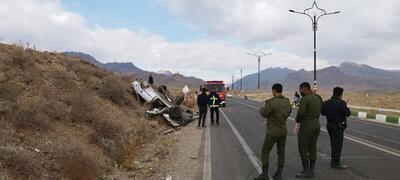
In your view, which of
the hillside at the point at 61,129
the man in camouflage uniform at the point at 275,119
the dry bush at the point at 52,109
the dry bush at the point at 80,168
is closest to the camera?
the man in camouflage uniform at the point at 275,119

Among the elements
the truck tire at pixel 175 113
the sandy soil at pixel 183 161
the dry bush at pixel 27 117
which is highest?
the dry bush at pixel 27 117

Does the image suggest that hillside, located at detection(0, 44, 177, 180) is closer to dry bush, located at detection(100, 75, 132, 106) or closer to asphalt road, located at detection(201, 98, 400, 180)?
dry bush, located at detection(100, 75, 132, 106)

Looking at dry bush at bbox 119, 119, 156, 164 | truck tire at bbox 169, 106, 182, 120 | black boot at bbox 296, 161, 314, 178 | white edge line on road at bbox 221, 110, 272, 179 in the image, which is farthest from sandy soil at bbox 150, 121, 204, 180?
truck tire at bbox 169, 106, 182, 120

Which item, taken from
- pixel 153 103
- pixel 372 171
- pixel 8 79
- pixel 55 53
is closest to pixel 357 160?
pixel 372 171

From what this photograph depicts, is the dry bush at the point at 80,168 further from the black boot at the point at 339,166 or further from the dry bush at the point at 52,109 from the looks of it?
the black boot at the point at 339,166

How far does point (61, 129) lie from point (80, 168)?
3851mm

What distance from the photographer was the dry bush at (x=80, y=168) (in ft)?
36.8

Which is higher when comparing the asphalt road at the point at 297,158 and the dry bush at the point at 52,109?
the dry bush at the point at 52,109

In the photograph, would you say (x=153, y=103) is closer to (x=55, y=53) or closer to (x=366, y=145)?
(x=55, y=53)

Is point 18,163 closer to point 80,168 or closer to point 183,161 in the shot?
point 80,168

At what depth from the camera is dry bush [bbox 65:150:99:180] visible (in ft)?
36.8

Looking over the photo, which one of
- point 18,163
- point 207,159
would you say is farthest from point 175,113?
point 18,163

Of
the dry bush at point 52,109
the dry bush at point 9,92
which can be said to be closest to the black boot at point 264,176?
the dry bush at point 52,109

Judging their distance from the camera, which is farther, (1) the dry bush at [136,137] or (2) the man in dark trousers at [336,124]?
(1) the dry bush at [136,137]
